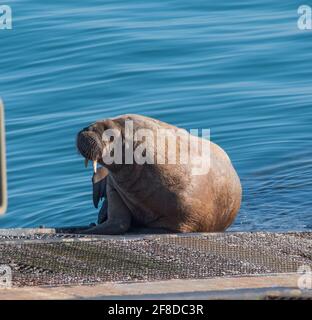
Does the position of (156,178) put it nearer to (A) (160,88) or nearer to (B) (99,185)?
(B) (99,185)

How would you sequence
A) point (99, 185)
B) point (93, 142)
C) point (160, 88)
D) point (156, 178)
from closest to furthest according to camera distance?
point (93, 142) < point (156, 178) < point (99, 185) < point (160, 88)

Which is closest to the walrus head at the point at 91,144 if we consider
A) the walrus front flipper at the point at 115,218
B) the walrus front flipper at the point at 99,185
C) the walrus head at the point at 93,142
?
the walrus head at the point at 93,142

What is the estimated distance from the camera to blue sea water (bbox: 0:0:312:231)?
495 inches

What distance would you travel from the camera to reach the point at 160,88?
16188 millimetres

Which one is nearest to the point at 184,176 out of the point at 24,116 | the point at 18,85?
→ the point at 24,116

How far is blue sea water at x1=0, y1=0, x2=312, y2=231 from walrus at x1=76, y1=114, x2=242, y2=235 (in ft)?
5.27

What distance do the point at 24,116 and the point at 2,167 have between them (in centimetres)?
1060

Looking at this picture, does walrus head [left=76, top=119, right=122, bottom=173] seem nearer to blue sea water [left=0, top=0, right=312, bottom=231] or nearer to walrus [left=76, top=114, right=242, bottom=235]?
walrus [left=76, top=114, right=242, bottom=235]

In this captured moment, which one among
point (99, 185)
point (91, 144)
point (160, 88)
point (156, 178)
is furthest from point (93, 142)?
point (160, 88)

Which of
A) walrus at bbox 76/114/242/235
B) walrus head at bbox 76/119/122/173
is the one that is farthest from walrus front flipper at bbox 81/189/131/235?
walrus head at bbox 76/119/122/173

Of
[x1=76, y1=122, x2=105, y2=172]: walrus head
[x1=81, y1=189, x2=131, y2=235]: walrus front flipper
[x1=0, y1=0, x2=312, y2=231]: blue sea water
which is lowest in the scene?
[x1=0, y1=0, x2=312, y2=231]: blue sea water

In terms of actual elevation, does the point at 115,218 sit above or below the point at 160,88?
above

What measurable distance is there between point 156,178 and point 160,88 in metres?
7.21

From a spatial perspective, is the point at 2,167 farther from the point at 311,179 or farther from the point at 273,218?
the point at 311,179
